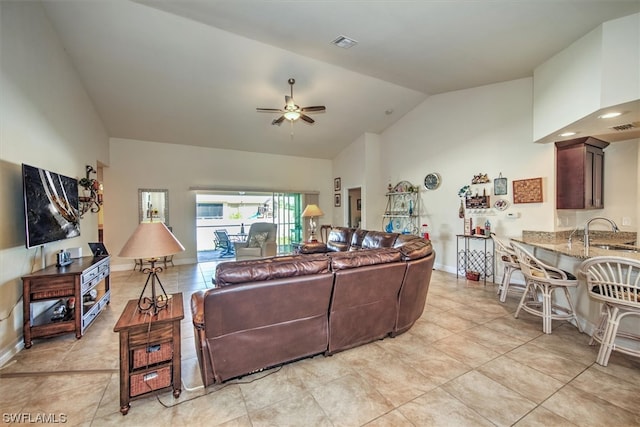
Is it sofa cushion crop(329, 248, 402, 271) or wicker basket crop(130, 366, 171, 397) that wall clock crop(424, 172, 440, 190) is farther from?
wicker basket crop(130, 366, 171, 397)

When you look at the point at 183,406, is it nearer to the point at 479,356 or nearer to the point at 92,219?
the point at 479,356

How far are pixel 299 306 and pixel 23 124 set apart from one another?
3405 mm

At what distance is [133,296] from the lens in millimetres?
4242

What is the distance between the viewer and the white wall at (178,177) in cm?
607

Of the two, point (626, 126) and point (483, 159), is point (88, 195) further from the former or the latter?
point (626, 126)

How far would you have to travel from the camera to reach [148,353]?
74.7 inches

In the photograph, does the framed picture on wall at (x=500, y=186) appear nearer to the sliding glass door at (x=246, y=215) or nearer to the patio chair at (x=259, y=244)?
the patio chair at (x=259, y=244)

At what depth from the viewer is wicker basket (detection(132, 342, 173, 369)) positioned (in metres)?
1.87

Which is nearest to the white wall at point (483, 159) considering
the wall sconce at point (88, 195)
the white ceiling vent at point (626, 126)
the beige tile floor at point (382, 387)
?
the white ceiling vent at point (626, 126)

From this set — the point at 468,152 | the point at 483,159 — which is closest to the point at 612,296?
the point at 483,159

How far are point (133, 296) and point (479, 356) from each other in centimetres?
482

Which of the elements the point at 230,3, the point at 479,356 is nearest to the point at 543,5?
the point at 230,3

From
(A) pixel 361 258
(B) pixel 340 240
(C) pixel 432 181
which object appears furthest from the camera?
(C) pixel 432 181

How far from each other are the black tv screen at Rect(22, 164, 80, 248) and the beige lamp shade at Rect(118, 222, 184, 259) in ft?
5.49
